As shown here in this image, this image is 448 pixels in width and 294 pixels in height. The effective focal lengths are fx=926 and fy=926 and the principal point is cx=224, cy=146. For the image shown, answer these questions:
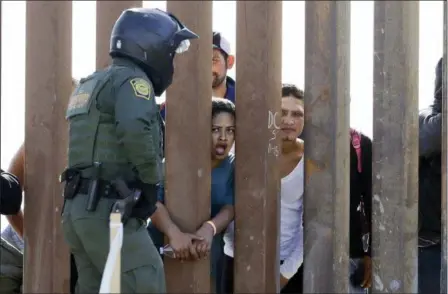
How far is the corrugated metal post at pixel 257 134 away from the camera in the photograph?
4.64 metres

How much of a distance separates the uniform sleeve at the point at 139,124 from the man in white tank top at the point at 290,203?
0.98 m

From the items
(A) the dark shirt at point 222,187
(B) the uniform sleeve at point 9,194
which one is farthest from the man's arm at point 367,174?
(B) the uniform sleeve at point 9,194

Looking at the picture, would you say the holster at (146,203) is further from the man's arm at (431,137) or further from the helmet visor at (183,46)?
the man's arm at (431,137)

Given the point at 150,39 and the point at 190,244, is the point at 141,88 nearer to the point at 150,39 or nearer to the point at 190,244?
the point at 150,39

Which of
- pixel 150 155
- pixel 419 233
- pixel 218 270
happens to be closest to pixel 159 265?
pixel 150 155

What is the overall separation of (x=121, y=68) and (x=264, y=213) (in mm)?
1090

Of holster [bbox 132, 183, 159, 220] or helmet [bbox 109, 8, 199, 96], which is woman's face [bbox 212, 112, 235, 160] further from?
holster [bbox 132, 183, 159, 220]

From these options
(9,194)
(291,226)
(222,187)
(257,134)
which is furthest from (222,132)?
(9,194)

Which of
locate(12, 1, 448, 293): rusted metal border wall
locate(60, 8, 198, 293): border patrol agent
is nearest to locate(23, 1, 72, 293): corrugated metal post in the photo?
locate(12, 1, 448, 293): rusted metal border wall

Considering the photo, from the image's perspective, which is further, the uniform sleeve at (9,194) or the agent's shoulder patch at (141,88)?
the uniform sleeve at (9,194)

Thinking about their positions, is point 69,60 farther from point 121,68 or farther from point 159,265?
point 159,265

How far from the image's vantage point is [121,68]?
4141 millimetres

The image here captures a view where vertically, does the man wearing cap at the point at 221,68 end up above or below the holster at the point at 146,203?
above

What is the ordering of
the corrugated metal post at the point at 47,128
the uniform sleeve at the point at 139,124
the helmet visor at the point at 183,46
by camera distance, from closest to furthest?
the uniform sleeve at the point at 139,124
the helmet visor at the point at 183,46
the corrugated metal post at the point at 47,128
